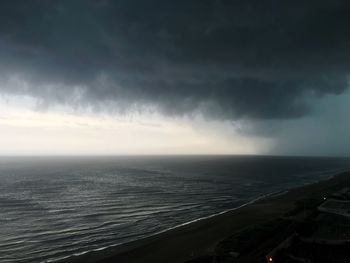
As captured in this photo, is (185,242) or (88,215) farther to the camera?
(88,215)

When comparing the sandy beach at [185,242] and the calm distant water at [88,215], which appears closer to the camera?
the sandy beach at [185,242]

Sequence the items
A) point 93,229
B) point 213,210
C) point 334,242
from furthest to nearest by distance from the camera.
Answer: point 213,210 → point 93,229 → point 334,242

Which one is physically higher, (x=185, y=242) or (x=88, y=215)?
(x=88, y=215)

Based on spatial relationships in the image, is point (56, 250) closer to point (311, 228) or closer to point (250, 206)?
point (311, 228)

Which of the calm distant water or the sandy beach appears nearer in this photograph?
the sandy beach

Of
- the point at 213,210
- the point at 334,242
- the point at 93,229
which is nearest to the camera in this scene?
the point at 334,242

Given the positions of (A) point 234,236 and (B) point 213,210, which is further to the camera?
(B) point 213,210

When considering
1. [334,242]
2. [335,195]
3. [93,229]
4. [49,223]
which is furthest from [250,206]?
[49,223]

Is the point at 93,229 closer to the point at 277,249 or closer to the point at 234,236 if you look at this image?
the point at 234,236

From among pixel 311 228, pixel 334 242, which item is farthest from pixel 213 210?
pixel 334 242
